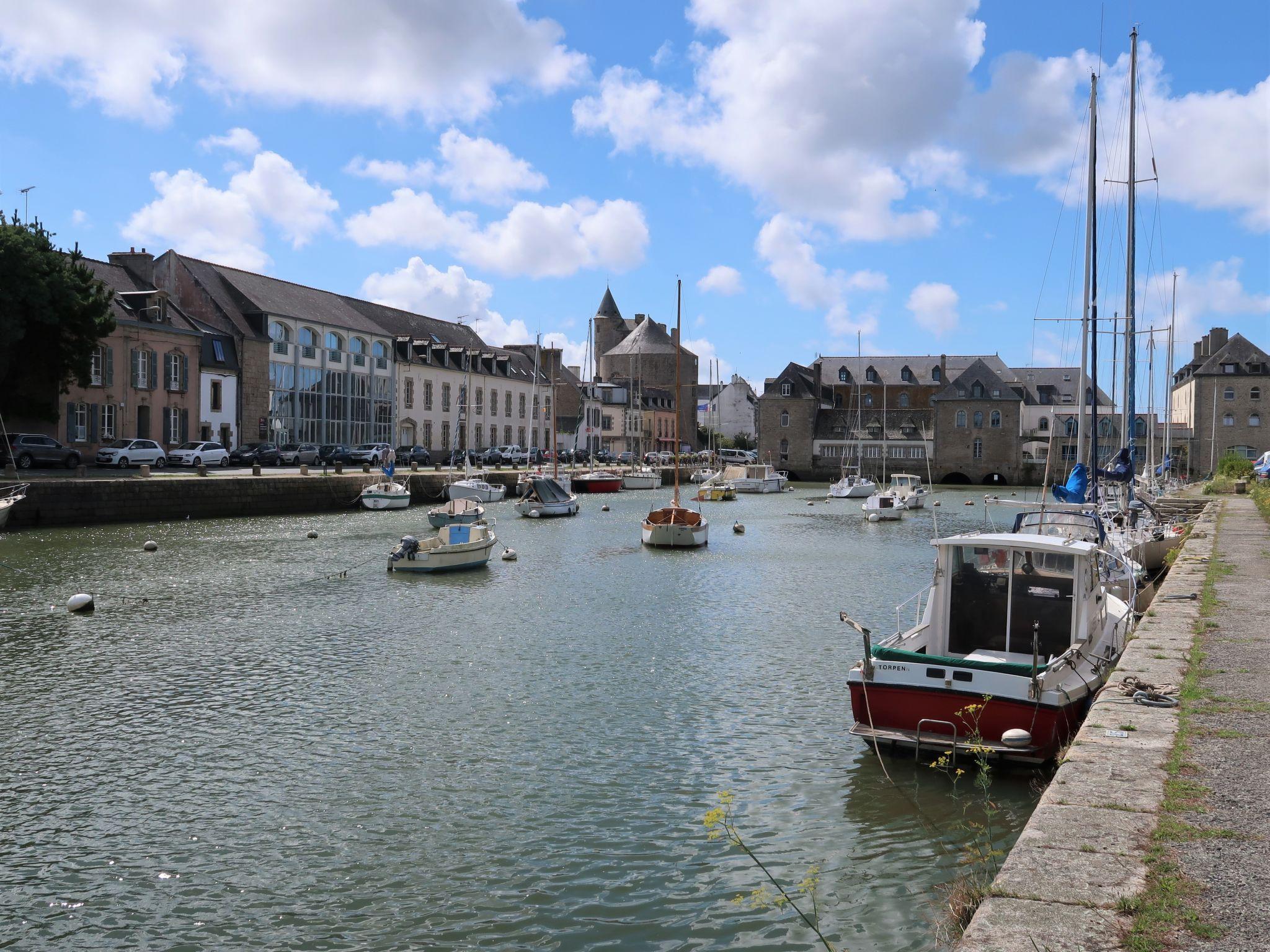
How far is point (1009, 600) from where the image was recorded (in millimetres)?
12211

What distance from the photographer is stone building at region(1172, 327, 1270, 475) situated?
87875 millimetres

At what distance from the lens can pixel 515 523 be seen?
45875 millimetres

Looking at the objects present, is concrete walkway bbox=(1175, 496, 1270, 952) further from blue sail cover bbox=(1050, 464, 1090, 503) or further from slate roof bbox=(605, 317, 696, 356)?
slate roof bbox=(605, 317, 696, 356)

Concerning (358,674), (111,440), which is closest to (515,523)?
(111,440)

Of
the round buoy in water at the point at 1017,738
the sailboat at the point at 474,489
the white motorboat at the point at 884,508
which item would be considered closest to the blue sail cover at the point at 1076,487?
the round buoy in water at the point at 1017,738

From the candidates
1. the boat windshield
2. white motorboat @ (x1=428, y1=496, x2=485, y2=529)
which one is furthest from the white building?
the boat windshield

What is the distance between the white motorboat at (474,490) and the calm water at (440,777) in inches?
1188

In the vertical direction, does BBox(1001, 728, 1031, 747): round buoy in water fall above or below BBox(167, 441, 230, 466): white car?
below

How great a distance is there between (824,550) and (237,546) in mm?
19367

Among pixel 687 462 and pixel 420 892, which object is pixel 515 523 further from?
pixel 687 462

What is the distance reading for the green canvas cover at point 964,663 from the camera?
1047 cm

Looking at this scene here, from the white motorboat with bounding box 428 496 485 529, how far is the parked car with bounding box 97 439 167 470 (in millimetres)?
16495

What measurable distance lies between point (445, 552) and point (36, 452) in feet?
76.4

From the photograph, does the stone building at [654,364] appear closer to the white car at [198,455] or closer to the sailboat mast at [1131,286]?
the white car at [198,455]
